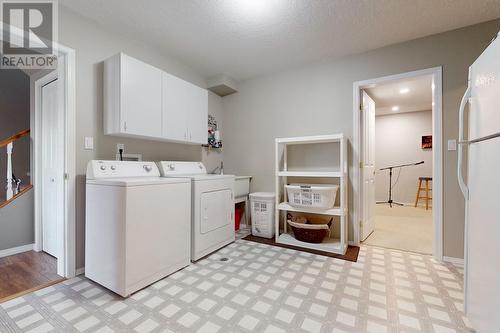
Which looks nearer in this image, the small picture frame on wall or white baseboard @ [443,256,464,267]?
white baseboard @ [443,256,464,267]

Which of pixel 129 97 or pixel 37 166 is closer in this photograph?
pixel 129 97

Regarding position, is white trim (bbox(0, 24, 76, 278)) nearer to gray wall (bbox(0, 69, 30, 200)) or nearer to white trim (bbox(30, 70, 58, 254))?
white trim (bbox(30, 70, 58, 254))

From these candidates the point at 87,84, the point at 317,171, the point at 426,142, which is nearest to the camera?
the point at 87,84

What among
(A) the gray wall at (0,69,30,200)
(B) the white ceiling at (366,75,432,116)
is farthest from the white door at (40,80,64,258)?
(B) the white ceiling at (366,75,432,116)

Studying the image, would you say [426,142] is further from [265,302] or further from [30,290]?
[30,290]

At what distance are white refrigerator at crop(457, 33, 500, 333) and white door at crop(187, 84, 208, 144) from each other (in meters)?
2.47

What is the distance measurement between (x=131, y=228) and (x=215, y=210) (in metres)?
0.98

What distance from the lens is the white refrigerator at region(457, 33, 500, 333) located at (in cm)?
96

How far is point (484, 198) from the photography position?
1064 mm

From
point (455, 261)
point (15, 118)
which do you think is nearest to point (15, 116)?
point (15, 118)

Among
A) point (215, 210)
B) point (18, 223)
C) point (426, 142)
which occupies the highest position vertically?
point (426, 142)

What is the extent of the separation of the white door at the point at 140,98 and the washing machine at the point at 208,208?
45 cm

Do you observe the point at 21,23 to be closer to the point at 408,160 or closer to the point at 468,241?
the point at 468,241

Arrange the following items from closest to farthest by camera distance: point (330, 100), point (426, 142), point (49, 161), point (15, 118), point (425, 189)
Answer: point (49, 161), point (330, 100), point (15, 118), point (425, 189), point (426, 142)
